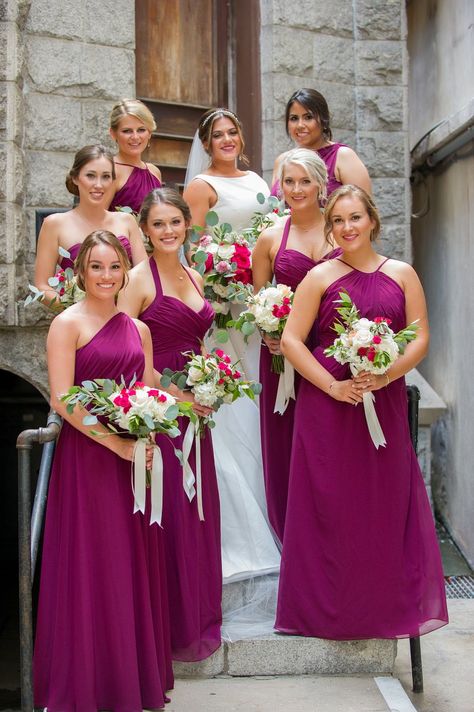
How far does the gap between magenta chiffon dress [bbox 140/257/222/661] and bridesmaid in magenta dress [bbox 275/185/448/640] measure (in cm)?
38

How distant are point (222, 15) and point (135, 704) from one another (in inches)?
215

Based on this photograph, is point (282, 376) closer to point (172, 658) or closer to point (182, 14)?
point (172, 658)

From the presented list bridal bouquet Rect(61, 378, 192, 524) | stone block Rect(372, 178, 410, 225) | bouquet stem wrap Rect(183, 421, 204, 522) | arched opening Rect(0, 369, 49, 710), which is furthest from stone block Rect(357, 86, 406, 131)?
bridal bouquet Rect(61, 378, 192, 524)

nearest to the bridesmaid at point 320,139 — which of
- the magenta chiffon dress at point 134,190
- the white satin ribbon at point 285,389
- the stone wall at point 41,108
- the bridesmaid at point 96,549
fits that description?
the magenta chiffon dress at point 134,190

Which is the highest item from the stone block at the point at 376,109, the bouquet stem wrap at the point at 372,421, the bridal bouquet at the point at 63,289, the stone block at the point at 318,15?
the stone block at the point at 318,15

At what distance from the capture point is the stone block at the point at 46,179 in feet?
21.8

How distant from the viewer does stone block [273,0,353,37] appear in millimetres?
7383

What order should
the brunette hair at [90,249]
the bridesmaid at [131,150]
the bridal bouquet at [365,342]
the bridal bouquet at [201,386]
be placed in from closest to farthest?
the brunette hair at [90,249], the bridal bouquet at [365,342], the bridal bouquet at [201,386], the bridesmaid at [131,150]

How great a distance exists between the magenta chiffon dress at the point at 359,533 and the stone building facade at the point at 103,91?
106 inches

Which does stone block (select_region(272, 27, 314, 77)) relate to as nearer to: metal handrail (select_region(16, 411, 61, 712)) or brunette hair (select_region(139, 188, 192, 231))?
brunette hair (select_region(139, 188, 192, 231))

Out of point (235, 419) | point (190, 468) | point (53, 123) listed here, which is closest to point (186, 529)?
point (190, 468)

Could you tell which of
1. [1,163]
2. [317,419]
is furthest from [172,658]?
[1,163]

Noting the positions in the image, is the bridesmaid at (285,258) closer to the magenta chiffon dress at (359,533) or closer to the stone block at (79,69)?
the magenta chiffon dress at (359,533)

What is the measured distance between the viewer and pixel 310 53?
296 inches
